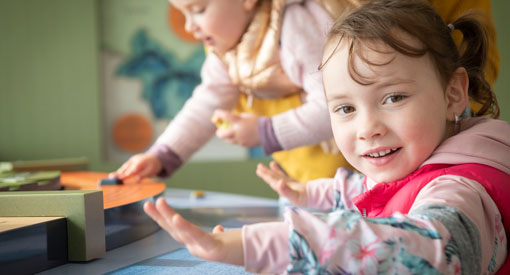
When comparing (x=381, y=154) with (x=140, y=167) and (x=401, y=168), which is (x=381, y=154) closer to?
(x=401, y=168)

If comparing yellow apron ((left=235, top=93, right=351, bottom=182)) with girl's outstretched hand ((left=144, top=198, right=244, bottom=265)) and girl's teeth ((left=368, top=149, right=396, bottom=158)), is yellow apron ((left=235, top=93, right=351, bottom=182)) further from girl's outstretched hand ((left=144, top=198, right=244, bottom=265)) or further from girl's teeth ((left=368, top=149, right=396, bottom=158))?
girl's outstretched hand ((left=144, top=198, right=244, bottom=265))

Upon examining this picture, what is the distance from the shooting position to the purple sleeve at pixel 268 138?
0.92 meters

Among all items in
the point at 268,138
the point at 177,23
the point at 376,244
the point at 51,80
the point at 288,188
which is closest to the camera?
the point at 376,244

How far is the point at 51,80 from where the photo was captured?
7.35ft

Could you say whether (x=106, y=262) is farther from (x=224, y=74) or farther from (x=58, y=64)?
(x=58, y=64)

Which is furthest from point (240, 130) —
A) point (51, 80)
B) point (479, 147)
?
point (51, 80)

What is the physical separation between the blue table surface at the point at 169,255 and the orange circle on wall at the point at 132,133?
58.3 inches

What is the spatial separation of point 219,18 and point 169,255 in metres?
0.56

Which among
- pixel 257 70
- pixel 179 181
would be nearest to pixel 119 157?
pixel 179 181

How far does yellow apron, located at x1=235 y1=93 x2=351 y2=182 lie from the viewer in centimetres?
106

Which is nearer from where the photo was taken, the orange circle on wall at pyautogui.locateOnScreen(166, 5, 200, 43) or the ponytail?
the ponytail

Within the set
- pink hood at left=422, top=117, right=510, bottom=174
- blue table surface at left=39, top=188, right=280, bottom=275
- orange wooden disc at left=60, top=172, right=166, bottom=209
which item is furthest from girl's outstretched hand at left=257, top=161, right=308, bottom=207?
pink hood at left=422, top=117, right=510, bottom=174

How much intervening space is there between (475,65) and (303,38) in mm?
381

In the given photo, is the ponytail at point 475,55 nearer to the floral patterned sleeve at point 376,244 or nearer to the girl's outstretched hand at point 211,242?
the floral patterned sleeve at point 376,244
